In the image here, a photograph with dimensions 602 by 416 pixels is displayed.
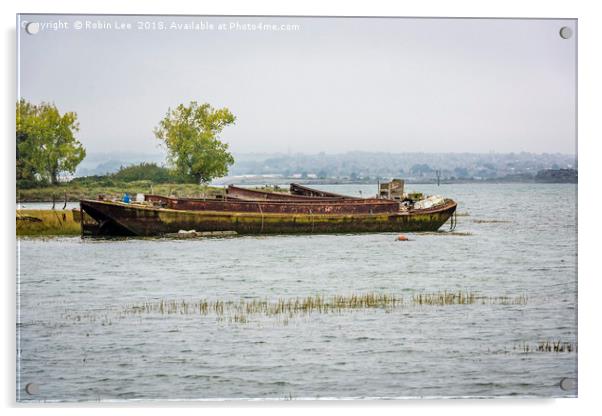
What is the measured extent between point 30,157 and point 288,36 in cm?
292

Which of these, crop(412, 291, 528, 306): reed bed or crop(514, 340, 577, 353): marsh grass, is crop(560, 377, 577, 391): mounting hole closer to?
crop(514, 340, 577, 353): marsh grass

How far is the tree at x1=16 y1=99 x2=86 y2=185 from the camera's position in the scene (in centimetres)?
966

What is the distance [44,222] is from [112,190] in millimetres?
880

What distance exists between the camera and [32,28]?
31.7 feet

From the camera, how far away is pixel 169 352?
380 inches

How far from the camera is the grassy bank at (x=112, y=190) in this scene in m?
10.2

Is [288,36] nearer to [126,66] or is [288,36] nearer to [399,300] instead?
[126,66]

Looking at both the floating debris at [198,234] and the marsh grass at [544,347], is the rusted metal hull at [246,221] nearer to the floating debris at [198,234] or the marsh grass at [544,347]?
the floating debris at [198,234]

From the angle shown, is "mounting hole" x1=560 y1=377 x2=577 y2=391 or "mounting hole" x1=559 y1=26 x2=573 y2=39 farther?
"mounting hole" x1=559 y1=26 x2=573 y2=39

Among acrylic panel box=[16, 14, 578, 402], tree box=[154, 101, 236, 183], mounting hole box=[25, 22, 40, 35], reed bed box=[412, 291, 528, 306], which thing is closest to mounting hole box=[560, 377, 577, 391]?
acrylic panel box=[16, 14, 578, 402]

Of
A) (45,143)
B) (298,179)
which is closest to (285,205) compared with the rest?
(298,179)

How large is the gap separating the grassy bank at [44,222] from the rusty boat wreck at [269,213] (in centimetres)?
36

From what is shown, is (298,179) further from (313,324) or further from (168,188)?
(313,324)

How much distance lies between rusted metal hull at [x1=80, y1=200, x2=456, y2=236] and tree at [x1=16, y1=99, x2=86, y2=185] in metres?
0.78
